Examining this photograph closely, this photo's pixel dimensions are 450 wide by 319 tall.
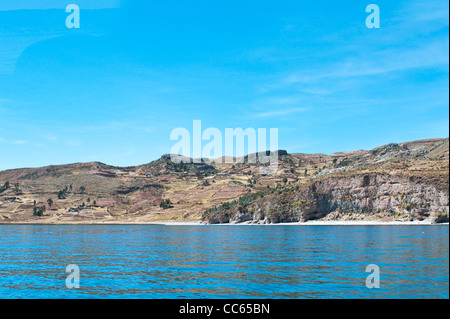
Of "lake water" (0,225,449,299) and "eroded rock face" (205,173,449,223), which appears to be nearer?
"lake water" (0,225,449,299)

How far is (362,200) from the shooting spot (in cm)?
16425

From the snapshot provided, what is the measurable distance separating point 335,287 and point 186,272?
15.6 m

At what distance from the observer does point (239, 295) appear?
28.4m

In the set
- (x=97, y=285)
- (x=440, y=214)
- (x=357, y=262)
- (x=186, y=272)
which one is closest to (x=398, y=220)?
(x=440, y=214)

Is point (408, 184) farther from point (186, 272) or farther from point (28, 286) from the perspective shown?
point (28, 286)

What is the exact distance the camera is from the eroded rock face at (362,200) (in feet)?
468

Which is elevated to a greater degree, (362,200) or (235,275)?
(362,200)

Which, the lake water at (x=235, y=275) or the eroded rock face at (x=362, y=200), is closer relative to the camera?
the lake water at (x=235, y=275)

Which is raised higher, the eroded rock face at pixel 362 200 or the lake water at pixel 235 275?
the eroded rock face at pixel 362 200

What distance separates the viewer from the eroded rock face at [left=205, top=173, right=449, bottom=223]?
142750 mm

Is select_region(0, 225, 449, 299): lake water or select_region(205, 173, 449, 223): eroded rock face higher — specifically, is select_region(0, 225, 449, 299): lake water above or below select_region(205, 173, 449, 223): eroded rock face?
below

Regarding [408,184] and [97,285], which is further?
[408,184]

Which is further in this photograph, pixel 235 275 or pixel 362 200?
pixel 362 200
